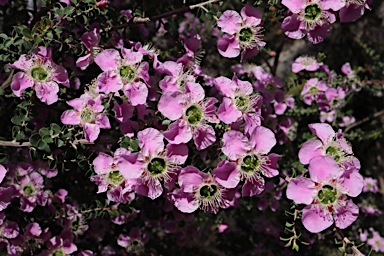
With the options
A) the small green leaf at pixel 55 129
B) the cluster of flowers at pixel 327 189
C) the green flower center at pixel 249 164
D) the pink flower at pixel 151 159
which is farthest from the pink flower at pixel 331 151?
the small green leaf at pixel 55 129

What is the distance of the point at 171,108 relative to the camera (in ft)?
5.14

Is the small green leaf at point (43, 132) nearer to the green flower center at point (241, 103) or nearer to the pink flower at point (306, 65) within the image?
the green flower center at point (241, 103)

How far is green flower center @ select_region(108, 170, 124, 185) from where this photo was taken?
1.65m

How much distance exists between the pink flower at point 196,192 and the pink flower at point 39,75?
1.67 ft

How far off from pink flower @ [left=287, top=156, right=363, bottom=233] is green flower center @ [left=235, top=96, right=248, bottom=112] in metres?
0.25

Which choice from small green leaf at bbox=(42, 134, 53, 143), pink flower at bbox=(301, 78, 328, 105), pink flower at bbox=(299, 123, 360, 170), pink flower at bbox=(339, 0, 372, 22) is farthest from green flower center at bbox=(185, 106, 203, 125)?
pink flower at bbox=(301, 78, 328, 105)

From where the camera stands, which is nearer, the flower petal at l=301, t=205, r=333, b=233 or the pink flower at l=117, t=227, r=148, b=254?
the flower petal at l=301, t=205, r=333, b=233

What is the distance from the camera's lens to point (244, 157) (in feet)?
5.17

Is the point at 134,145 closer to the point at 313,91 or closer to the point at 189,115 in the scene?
the point at 189,115

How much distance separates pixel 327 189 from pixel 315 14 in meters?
0.56

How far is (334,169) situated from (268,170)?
0.63ft

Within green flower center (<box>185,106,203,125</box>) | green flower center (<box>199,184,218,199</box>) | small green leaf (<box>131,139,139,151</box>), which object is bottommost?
green flower center (<box>199,184,218,199</box>)

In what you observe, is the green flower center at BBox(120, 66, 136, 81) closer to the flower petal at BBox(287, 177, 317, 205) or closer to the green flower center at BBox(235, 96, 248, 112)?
the green flower center at BBox(235, 96, 248, 112)

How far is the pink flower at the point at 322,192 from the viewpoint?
61.3 inches
